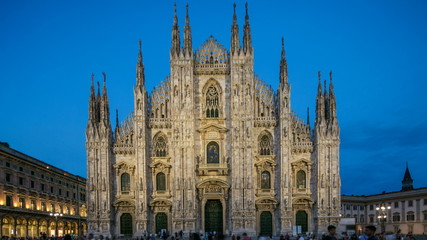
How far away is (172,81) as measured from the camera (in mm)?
51250

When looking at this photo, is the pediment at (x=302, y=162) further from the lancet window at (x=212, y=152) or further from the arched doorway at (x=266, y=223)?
the lancet window at (x=212, y=152)

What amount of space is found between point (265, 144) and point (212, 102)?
7723 mm

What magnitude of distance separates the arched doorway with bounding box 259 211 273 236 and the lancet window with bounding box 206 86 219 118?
1236cm

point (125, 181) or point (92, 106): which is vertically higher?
point (92, 106)

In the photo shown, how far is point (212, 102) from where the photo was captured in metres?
52.1

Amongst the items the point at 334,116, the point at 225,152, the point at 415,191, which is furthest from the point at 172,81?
the point at 415,191

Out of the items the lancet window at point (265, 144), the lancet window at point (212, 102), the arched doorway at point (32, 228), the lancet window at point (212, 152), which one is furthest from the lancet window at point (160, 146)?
the arched doorway at point (32, 228)

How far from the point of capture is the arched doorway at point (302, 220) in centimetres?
5047

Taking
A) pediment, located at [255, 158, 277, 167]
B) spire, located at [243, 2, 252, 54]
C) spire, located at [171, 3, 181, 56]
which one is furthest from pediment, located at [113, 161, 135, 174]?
spire, located at [243, 2, 252, 54]

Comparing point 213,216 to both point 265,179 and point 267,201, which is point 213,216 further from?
point 265,179

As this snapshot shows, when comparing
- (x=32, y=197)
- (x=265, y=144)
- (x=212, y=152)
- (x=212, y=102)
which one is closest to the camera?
(x=212, y=152)

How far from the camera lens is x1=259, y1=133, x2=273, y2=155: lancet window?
5141cm

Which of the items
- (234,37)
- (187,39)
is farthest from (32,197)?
(234,37)

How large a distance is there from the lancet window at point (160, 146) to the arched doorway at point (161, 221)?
667cm
